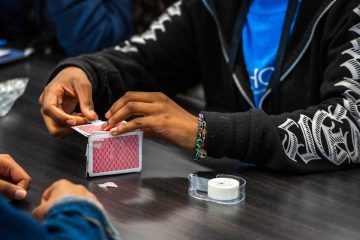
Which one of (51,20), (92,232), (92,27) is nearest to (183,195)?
(92,232)

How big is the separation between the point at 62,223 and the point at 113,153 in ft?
1.18

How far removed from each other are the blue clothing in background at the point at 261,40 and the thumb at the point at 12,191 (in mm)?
744

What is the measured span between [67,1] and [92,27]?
122 millimetres

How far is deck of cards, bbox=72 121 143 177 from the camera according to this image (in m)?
1.37

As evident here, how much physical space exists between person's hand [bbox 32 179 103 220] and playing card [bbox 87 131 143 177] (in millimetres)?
188

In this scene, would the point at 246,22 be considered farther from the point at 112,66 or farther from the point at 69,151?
the point at 69,151

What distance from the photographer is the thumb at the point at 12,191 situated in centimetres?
128

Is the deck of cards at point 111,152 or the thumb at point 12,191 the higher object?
the deck of cards at point 111,152

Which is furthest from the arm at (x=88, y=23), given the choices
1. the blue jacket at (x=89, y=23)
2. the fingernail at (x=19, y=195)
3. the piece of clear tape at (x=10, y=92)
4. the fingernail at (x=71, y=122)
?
the fingernail at (x=19, y=195)

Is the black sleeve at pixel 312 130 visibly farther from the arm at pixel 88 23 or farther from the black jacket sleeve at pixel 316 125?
the arm at pixel 88 23

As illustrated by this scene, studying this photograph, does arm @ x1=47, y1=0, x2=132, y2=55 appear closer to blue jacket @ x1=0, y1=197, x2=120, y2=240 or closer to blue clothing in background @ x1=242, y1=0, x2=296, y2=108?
blue clothing in background @ x1=242, y1=0, x2=296, y2=108

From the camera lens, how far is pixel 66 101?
63.9 inches

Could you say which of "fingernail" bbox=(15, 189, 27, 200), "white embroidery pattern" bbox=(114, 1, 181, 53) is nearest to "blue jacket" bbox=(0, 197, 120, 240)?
"fingernail" bbox=(15, 189, 27, 200)

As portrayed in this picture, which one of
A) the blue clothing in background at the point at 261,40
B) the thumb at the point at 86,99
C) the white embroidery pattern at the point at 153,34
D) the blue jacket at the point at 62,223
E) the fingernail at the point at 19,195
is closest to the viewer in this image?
the blue jacket at the point at 62,223
